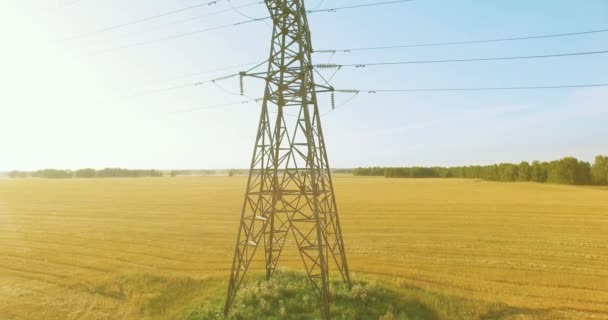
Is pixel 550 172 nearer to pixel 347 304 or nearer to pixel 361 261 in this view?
pixel 361 261

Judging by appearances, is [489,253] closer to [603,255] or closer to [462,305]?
[603,255]

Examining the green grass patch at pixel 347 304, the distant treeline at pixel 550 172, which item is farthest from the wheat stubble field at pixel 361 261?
the distant treeline at pixel 550 172

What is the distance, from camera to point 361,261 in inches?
1104

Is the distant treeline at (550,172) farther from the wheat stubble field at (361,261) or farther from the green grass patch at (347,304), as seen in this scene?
the green grass patch at (347,304)

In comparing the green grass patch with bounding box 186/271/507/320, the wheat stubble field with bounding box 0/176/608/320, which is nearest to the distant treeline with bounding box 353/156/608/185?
the wheat stubble field with bounding box 0/176/608/320

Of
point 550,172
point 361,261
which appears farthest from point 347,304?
point 550,172

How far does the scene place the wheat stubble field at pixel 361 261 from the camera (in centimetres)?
2019

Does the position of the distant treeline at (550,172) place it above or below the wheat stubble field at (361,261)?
above

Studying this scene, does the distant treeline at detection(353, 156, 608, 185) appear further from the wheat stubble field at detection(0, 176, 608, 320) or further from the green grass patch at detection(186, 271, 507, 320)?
the green grass patch at detection(186, 271, 507, 320)

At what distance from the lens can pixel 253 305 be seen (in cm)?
1811

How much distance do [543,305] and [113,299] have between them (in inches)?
918

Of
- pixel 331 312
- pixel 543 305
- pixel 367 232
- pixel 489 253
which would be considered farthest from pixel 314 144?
pixel 367 232

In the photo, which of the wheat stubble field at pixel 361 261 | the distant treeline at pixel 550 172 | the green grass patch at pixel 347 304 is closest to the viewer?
the green grass patch at pixel 347 304

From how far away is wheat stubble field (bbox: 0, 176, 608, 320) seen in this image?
20.2 metres
